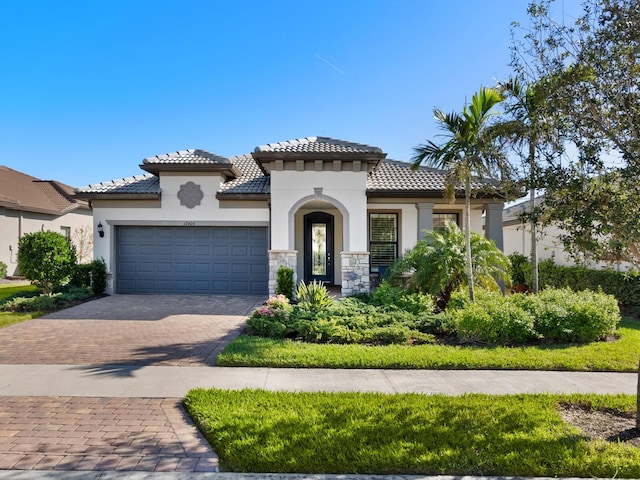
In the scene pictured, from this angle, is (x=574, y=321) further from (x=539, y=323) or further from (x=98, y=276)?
(x=98, y=276)

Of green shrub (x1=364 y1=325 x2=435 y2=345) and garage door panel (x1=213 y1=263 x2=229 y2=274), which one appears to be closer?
green shrub (x1=364 y1=325 x2=435 y2=345)

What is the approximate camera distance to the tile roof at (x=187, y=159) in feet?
41.6

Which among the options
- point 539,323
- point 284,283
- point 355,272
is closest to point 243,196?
point 284,283

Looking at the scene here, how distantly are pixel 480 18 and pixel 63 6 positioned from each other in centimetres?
1027

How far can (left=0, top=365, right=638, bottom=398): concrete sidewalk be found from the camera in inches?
195

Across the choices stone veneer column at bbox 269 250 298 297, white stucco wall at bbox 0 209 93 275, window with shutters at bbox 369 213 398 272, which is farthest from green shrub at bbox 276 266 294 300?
white stucco wall at bbox 0 209 93 275

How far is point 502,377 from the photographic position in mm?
5527

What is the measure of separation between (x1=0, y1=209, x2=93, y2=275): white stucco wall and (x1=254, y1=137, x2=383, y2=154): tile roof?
1501 cm

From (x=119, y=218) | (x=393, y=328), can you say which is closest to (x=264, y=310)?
(x=393, y=328)

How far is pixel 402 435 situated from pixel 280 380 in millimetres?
2192

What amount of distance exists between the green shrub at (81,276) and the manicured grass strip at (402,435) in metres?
10.7

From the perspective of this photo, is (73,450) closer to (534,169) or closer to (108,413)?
(108,413)

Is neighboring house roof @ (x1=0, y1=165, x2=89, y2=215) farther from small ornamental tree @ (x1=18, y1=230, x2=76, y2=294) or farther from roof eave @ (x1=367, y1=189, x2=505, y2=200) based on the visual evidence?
roof eave @ (x1=367, y1=189, x2=505, y2=200)

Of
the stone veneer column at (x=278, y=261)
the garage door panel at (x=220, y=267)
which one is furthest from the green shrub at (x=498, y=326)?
the garage door panel at (x=220, y=267)
